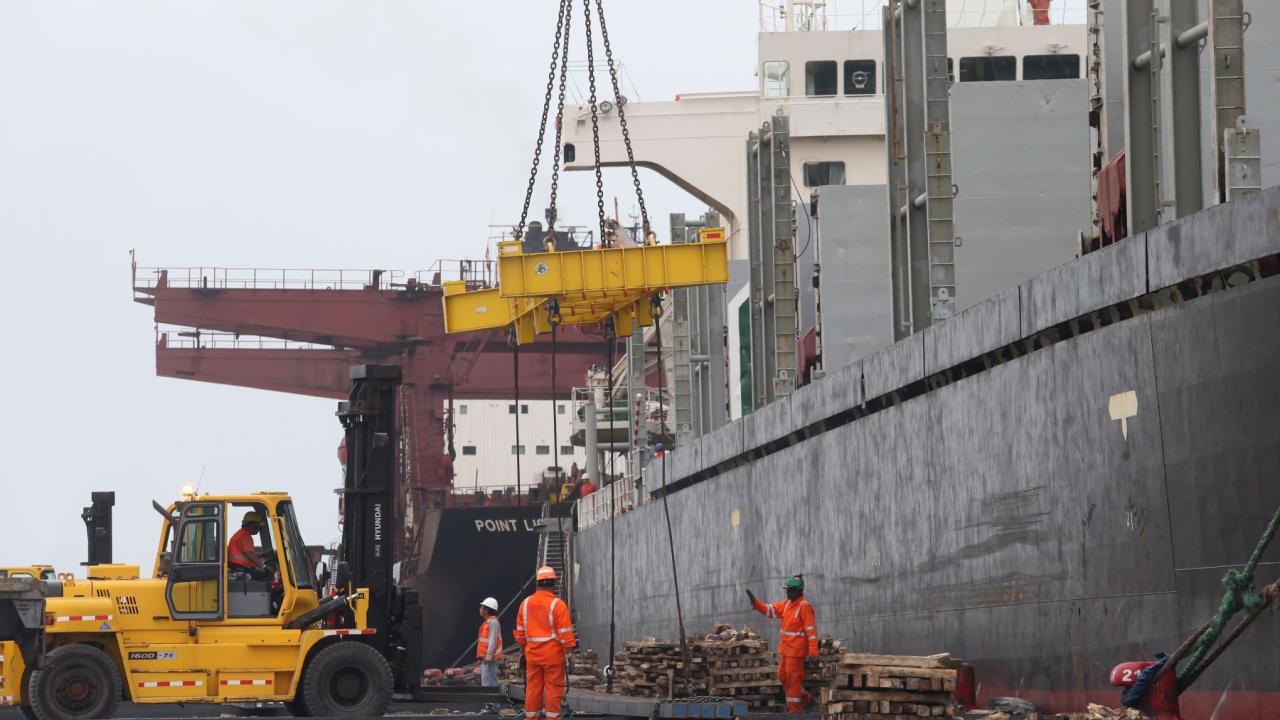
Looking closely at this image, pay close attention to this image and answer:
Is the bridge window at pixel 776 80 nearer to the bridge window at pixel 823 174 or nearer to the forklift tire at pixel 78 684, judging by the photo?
the bridge window at pixel 823 174

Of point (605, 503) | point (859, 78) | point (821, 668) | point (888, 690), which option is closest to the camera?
point (888, 690)

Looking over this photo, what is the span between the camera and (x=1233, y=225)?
34.5 feet

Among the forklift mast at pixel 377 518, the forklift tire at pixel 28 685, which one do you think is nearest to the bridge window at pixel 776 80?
the forklift mast at pixel 377 518

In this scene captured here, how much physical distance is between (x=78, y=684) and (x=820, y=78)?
77.6 ft

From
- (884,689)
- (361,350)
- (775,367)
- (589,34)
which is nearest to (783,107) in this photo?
(775,367)

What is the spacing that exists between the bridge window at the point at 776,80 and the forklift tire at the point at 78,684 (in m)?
23.0

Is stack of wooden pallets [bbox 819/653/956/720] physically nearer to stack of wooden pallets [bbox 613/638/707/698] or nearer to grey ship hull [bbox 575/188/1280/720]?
grey ship hull [bbox 575/188/1280/720]

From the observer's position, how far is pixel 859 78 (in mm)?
36188

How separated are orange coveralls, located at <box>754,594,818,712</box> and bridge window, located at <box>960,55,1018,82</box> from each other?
2092cm

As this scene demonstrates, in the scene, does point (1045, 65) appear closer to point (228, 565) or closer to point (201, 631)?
point (228, 565)

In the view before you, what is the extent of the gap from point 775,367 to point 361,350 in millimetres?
22957

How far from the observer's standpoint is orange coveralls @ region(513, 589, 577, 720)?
517 inches

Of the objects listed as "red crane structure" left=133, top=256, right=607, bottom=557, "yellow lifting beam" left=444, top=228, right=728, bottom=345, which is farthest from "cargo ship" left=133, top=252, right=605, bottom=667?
"yellow lifting beam" left=444, top=228, right=728, bottom=345

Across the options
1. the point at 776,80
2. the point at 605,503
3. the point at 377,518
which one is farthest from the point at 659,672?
Answer: the point at 605,503
